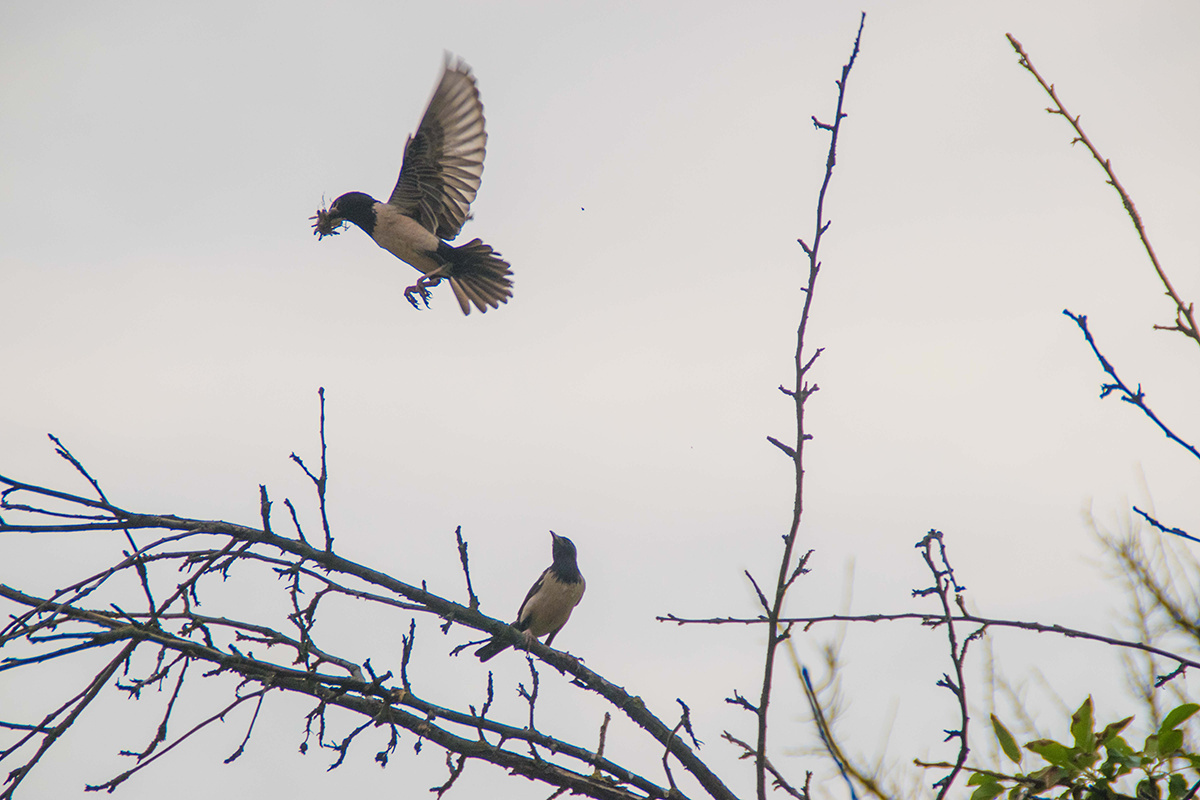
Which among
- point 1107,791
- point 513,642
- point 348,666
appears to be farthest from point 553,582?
point 1107,791

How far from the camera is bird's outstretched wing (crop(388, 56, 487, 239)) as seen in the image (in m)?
6.59

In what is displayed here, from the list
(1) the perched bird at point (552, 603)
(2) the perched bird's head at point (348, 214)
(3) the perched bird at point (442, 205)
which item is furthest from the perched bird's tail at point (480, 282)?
(1) the perched bird at point (552, 603)

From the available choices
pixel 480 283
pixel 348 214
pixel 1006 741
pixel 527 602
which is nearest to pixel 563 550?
pixel 527 602

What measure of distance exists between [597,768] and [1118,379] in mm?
1717

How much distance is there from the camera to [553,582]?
7.32m

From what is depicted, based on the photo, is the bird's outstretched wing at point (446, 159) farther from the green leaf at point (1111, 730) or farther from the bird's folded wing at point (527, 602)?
the green leaf at point (1111, 730)

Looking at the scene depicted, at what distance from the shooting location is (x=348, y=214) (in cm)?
662

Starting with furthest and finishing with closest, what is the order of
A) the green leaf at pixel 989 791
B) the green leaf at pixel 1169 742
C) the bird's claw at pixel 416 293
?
1. the bird's claw at pixel 416 293
2. the green leaf at pixel 989 791
3. the green leaf at pixel 1169 742

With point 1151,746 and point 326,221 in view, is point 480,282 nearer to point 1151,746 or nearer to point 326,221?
point 326,221

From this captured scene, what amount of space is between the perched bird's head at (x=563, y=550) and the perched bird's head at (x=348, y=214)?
2.90 m

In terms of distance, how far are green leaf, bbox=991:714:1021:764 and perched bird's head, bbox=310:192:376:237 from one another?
17.9 ft

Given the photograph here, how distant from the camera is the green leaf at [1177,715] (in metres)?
2.03

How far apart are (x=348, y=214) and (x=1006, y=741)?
18.2ft

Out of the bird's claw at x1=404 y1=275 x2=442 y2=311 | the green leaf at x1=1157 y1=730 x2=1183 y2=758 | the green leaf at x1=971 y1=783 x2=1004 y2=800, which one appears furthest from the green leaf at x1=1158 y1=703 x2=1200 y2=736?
the bird's claw at x1=404 y1=275 x2=442 y2=311
